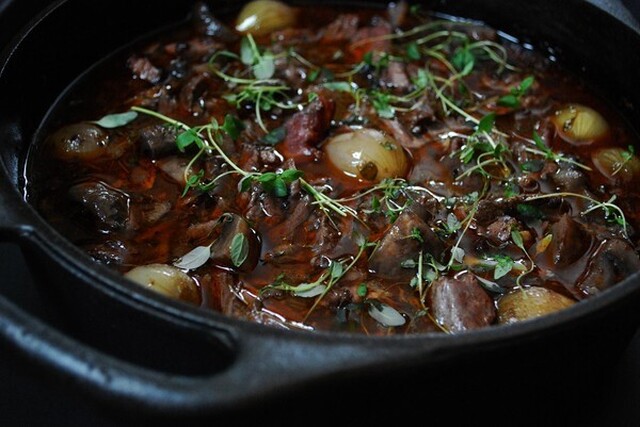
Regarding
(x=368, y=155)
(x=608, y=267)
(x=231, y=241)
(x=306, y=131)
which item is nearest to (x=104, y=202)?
(x=231, y=241)

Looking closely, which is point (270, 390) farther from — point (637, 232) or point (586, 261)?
point (637, 232)

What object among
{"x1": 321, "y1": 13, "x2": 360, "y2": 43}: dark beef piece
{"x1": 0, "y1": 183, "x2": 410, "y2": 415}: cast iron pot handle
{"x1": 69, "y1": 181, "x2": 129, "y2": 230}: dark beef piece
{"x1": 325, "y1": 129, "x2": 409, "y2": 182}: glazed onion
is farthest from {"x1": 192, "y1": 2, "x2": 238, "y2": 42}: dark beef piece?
{"x1": 0, "y1": 183, "x2": 410, "y2": 415}: cast iron pot handle

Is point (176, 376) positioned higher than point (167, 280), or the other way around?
point (176, 376)

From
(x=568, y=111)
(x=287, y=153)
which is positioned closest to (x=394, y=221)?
Answer: (x=287, y=153)

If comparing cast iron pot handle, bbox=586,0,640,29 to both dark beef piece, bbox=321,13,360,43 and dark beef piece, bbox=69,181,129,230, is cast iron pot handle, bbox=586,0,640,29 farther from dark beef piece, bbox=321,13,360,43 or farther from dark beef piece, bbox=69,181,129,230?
dark beef piece, bbox=69,181,129,230

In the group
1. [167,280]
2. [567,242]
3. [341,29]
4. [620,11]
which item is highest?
[620,11]

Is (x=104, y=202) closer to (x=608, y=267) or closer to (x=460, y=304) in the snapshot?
(x=460, y=304)
